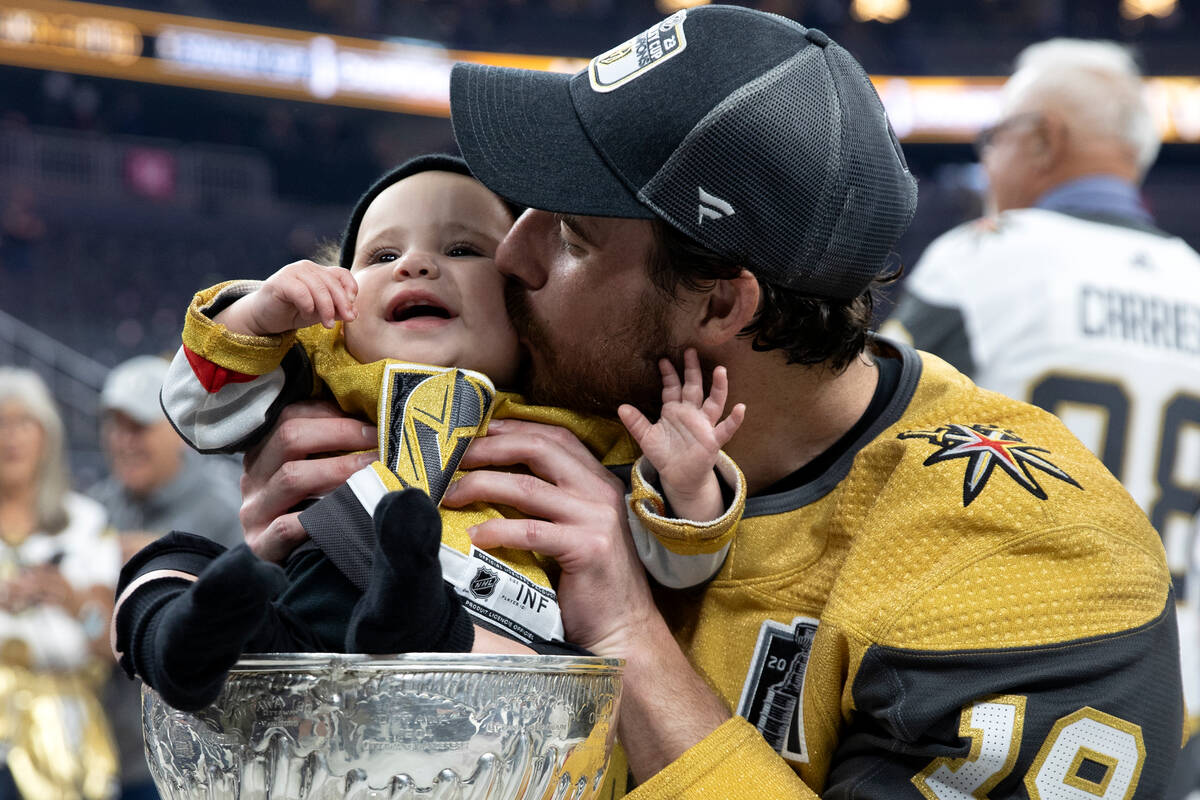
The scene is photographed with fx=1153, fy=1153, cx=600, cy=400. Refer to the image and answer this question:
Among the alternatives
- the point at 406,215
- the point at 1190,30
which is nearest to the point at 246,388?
the point at 406,215

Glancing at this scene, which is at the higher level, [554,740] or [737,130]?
[737,130]

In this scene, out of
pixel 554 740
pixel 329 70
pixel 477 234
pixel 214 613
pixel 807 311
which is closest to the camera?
pixel 214 613

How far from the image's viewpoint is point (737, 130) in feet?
3.23

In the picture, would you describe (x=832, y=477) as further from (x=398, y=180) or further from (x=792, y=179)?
(x=398, y=180)

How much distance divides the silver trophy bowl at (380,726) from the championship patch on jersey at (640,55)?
540 mm

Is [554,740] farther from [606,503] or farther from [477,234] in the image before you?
[477,234]

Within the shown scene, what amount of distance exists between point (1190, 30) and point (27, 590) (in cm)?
1098

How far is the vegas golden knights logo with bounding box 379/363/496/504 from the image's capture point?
1015mm

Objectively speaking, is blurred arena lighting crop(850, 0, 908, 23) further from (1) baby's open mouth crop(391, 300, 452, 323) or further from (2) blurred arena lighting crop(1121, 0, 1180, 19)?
(1) baby's open mouth crop(391, 300, 452, 323)

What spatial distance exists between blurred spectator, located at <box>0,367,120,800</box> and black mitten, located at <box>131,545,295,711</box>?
267 cm

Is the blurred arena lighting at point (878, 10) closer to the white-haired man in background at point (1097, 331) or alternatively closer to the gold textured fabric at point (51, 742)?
the white-haired man in background at point (1097, 331)

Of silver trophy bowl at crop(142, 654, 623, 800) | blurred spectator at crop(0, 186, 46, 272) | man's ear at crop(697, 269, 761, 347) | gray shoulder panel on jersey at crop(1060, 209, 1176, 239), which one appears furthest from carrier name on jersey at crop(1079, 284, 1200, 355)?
blurred spectator at crop(0, 186, 46, 272)

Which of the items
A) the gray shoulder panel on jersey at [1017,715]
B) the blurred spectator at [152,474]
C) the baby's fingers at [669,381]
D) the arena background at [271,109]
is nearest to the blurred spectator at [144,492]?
the blurred spectator at [152,474]

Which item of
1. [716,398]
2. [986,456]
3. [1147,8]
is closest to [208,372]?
[716,398]
